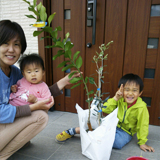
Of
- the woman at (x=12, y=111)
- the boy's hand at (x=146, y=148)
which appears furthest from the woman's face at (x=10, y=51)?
the boy's hand at (x=146, y=148)

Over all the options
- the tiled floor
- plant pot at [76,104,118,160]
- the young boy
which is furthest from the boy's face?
the tiled floor

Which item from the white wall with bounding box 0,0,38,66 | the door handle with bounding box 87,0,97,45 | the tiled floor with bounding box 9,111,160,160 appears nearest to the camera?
the tiled floor with bounding box 9,111,160,160

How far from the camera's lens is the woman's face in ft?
4.02

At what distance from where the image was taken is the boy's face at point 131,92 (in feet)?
5.22

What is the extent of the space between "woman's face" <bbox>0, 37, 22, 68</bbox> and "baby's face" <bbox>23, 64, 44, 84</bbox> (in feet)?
0.50

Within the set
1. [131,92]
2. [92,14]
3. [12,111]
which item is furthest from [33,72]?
[92,14]

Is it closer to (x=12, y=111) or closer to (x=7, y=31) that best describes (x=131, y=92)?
(x=12, y=111)

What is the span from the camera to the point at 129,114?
163 centimetres

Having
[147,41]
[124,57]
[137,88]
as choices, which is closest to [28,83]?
[137,88]

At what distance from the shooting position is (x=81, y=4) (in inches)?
81.2

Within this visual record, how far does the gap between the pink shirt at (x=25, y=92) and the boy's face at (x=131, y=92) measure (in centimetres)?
79

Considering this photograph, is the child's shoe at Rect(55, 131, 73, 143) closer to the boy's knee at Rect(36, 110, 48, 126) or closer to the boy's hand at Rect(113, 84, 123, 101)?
the boy's knee at Rect(36, 110, 48, 126)

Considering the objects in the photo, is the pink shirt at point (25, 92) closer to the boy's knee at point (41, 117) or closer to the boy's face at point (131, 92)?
the boy's knee at point (41, 117)

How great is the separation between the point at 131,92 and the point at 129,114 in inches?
9.4
